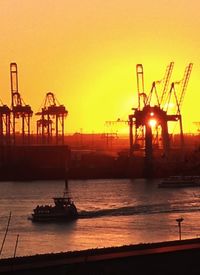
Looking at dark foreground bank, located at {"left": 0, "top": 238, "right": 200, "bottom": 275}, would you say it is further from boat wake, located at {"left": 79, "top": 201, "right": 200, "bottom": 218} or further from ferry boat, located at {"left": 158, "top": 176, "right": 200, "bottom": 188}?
ferry boat, located at {"left": 158, "top": 176, "right": 200, "bottom": 188}

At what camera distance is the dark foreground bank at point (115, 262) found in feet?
42.4

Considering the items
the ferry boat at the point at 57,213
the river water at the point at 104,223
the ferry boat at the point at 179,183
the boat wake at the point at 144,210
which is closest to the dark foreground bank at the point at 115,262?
the river water at the point at 104,223

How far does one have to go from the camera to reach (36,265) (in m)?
13.1

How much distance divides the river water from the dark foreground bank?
5.72 meters

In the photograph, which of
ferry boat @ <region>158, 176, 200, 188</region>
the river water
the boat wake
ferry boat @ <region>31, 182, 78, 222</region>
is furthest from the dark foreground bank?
ferry boat @ <region>158, 176, 200, 188</region>

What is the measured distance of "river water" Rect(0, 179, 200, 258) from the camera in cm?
2248

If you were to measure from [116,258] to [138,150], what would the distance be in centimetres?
6256

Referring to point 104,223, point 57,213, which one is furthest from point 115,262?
point 57,213

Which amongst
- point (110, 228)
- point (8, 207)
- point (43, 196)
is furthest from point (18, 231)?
point (43, 196)

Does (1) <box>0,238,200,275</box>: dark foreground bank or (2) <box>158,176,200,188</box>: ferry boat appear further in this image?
(2) <box>158,176,200,188</box>: ferry boat

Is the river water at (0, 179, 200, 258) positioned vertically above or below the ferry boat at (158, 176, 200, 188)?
below

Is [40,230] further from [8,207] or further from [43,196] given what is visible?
[43,196]

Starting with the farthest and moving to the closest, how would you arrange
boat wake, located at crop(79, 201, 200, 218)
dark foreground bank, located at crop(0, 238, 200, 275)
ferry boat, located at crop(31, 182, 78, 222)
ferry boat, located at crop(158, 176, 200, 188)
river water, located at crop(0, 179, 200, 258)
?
ferry boat, located at crop(158, 176, 200, 188), boat wake, located at crop(79, 201, 200, 218), ferry boat, located at crop(31, 182, 78, 222), river water, located at crop(0, 179, 200, 258), dark foreground bank, located at crop(0, 238, 200, 275)

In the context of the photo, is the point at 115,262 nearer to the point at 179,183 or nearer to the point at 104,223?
the point at 104,223
